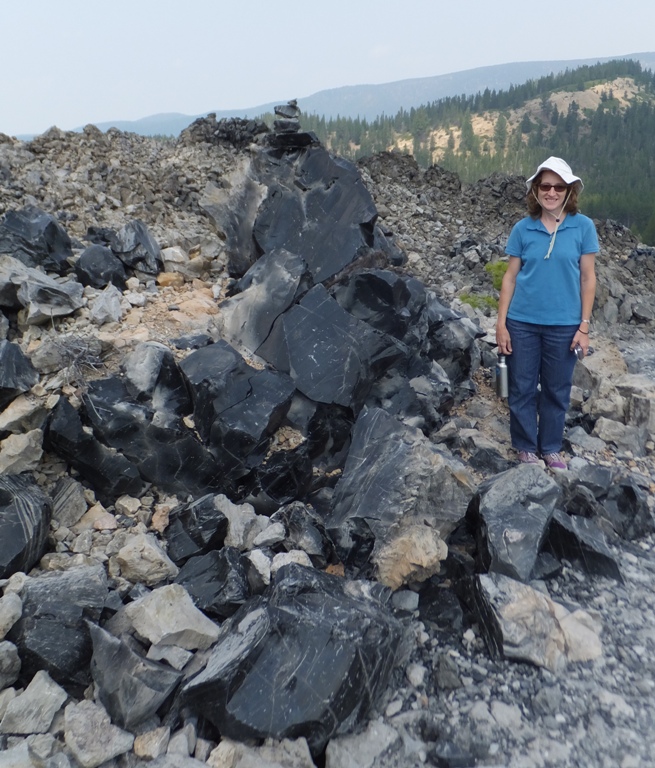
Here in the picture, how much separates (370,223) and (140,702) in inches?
181

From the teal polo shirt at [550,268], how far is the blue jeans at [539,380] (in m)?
0.12

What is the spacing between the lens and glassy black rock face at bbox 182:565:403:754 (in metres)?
2.42

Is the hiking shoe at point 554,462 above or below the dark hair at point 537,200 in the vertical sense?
below

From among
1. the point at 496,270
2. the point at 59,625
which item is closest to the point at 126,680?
the point at 59,625

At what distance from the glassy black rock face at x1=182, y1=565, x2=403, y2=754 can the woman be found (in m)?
2.46

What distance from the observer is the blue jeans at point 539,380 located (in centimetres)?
434

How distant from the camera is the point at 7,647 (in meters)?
2.62

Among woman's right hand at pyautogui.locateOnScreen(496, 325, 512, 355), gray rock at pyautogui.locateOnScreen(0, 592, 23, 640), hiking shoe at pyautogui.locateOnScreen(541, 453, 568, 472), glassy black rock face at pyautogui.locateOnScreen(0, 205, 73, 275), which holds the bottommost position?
hiking shoe at pyautogui.locateOnScreen(541, 453, 568, 472)

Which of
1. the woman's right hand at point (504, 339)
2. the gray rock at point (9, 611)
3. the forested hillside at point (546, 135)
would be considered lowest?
the forested hillside at point (546, 135)

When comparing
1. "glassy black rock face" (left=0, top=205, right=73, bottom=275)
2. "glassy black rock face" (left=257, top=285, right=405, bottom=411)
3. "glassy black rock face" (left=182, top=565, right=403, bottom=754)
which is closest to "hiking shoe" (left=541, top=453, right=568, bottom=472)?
"glassy black rock face" (left=257, top=285, right=405, bottom=411)

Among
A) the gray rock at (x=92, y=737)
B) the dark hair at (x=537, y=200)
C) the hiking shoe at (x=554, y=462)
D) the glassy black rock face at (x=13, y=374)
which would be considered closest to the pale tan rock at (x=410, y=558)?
the gray rock at (x=92, y=737)

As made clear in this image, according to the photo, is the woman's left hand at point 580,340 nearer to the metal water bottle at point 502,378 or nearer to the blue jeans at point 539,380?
the blue jeans at point 539,380

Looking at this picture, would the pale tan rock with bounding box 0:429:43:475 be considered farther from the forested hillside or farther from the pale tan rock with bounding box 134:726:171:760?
the forested hillside

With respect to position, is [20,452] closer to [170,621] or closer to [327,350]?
[170,621]
